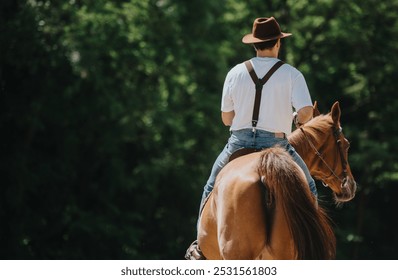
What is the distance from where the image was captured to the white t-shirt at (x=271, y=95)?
640 centimetres

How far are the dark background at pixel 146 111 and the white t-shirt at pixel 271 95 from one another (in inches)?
446

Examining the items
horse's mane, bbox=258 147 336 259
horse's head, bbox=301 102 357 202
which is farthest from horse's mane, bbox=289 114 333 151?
horse's mane, bbox=258 147 336 259

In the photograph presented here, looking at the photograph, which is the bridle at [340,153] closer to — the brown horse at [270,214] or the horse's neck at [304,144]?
the horse's neck at [304,144]

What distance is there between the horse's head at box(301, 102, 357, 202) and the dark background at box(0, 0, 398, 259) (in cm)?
1038

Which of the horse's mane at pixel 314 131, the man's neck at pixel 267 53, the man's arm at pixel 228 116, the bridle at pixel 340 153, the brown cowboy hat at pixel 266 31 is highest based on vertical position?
the brown cowboy hat at pixel 266 31

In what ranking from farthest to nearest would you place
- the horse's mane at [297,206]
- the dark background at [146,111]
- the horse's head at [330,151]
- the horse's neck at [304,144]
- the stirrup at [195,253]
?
the dark background at [146,111] → the horse's head at [330,151] → the horse's neck at [304,144] → the stirrup at [195,253] → the horse's mane at [297,206]

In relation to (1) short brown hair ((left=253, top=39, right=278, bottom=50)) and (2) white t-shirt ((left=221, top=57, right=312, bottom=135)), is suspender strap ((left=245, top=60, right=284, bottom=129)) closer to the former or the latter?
(2) white t-shirt ((left=221, top=57, right=312, bottom=135))

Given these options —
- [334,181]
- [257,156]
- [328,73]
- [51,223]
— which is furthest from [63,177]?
[257,156]

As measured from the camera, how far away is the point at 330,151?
761 cm

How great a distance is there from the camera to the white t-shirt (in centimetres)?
640

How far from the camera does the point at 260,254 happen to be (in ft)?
19.2

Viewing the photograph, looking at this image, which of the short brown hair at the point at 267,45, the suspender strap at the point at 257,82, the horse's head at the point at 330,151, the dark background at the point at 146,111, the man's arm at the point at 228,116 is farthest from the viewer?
the dark background at the point at 146,111

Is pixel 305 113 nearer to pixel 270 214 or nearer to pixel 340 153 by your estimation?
pixel 270 214

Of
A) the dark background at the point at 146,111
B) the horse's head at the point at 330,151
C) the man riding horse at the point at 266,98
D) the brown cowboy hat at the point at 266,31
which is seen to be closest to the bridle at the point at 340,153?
the horse's head at the point at 330,151
